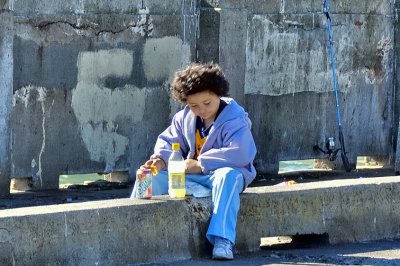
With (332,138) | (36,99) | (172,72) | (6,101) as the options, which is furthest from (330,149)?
(6,101)

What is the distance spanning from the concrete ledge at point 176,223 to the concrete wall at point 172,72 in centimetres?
331

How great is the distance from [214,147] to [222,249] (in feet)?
2.33

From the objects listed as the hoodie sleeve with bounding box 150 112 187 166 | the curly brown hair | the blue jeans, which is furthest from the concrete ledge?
the curly brown hair

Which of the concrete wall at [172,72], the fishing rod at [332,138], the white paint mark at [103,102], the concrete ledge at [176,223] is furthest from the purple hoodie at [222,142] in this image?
the fishing rod at [332,138]

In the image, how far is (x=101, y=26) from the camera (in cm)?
1286

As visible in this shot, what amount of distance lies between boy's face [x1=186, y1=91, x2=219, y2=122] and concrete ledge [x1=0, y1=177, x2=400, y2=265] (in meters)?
0.57

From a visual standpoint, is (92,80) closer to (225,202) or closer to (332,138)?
(332,138)

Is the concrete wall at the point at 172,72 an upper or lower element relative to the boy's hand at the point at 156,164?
upper

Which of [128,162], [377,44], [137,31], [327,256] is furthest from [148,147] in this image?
[327,256]

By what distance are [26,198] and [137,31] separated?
77.2 inches

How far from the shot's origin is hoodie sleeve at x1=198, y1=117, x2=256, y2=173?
364 inches

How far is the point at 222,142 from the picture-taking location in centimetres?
938

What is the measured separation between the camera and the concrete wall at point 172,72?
1248 centimetres

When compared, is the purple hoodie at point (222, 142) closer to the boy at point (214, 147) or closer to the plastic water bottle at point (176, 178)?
the boy at point (214, 147)
